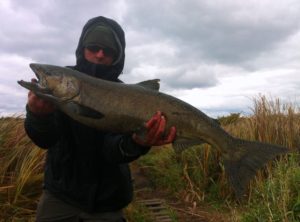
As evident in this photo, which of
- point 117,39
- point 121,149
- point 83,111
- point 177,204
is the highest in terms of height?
point 117,39

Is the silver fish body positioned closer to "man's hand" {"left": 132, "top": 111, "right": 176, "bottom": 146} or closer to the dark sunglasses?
"man's hand" {"left": 132, "top": 111, "right": 176, "bottom": 146}

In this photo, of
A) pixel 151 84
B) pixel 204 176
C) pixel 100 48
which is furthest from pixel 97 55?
pixel 204 176

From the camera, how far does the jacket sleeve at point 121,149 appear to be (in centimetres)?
396

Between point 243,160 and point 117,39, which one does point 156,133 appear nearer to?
point 243,160

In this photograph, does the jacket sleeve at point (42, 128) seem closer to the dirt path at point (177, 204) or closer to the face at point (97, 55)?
the face at point (97, 55)

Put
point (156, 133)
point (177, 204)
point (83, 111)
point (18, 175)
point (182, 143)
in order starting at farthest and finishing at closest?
point (177, 204) → point (18, 175) → point (182, 143) → point (156, 133) → point (83, 111)

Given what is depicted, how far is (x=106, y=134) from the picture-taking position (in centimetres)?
420

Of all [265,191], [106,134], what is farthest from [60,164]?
[265,191]

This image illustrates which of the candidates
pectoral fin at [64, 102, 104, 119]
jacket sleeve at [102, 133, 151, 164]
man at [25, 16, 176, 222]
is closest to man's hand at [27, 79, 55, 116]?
man at [25, 16, 176, 222]

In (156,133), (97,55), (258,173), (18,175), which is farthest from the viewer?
(258,173)

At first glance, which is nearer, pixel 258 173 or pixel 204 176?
pixel 258 173

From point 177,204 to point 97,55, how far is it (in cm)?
453

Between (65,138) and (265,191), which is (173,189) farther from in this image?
(65,138)

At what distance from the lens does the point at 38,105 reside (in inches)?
154
